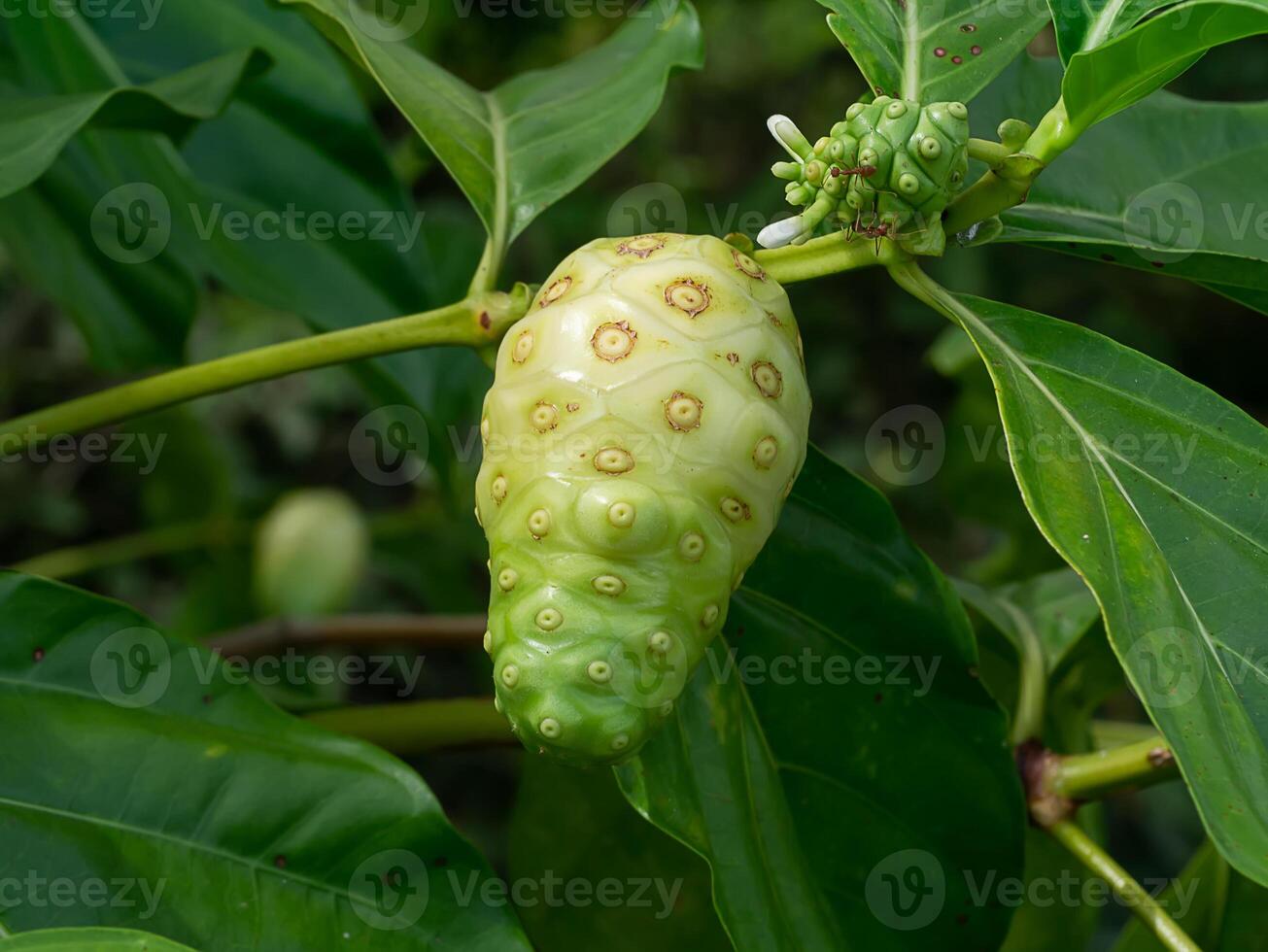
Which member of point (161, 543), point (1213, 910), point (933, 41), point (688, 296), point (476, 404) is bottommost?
point (161, 543)

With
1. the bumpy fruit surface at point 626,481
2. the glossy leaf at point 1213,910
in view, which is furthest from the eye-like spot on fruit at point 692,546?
the glossy leaf at point 1213,910

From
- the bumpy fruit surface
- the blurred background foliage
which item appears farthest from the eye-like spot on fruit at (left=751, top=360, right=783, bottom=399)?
the blurred background foliage

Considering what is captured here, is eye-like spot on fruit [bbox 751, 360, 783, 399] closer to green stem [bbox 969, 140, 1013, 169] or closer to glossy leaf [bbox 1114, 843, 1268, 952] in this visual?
green stem [bbox 969, 140, 1013, 169]

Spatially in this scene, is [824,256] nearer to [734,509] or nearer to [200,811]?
[734,509]

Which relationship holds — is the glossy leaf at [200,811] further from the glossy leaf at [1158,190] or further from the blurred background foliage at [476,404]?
the blurred background foliage at [476,404]

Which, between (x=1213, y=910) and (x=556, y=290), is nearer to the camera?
(x=556, y=290)

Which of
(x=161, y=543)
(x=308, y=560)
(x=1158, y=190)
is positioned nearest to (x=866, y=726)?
(x=1158, y=190)

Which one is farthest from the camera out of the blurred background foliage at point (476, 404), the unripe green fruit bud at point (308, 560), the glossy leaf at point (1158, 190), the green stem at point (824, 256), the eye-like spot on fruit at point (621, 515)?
the blurred background foliage at point (476, 404)
